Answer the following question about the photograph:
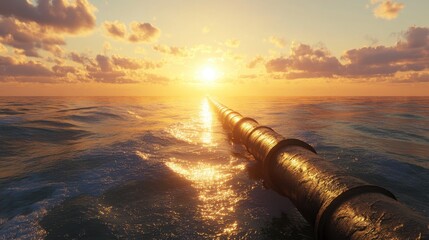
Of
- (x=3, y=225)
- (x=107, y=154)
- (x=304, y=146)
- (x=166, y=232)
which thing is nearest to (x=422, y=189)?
(x=304, y=146)

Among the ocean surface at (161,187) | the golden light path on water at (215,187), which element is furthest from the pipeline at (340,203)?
the golden light path on water at (215,187)

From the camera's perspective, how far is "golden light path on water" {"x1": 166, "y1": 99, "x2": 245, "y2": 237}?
21.0ft

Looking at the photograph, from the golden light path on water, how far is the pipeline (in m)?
1.49

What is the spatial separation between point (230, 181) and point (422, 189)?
600 cm

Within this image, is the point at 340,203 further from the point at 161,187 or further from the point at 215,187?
the point at 161,187

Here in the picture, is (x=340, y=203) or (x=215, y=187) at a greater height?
(x=340, y=203)

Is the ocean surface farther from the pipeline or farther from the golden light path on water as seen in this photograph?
the pipeline

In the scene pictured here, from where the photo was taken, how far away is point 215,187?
27.8ft

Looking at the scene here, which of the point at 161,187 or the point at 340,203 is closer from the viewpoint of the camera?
the point at 340,203

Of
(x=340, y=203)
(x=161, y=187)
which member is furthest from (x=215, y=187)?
(x=340, y=203)

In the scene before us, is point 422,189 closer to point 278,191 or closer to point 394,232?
point 278,191

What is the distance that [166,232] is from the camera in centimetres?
579

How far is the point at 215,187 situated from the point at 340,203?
15.0 feet

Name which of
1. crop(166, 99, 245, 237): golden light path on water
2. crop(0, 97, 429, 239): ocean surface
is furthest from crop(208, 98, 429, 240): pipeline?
crop(166, 99, 245, 237): golden light path on water
